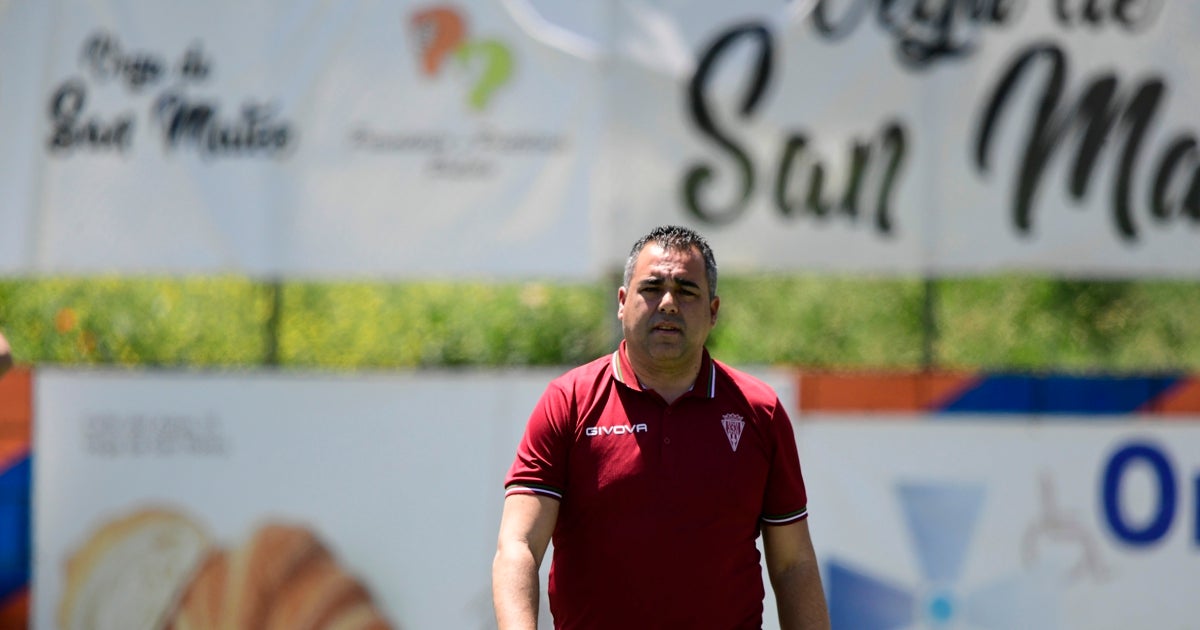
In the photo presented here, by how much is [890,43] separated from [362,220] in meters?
2.26

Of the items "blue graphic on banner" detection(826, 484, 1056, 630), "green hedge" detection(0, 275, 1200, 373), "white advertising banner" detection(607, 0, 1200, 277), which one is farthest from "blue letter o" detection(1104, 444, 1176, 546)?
"green hedge" detection(0, 275, 1200, 373)

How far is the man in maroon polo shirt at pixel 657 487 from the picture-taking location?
10.3 feet

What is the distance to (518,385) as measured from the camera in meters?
5.74

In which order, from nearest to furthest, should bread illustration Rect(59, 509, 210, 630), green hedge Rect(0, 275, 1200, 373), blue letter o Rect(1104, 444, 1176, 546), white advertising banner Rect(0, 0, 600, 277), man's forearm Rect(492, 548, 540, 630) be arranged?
man's forearm Rect(492, 548, 540, 630), blue letter o Rect(1104, 444, 1176, 546), white advertising banner Rect(0, 0, 600, 277), bread illustration Rect(59, 509, 210, 630), green hedge Rect(0, 275, 1200, 373)

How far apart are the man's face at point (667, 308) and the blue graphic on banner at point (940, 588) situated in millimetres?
2668

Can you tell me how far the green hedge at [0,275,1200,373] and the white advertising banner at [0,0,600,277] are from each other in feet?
4.87

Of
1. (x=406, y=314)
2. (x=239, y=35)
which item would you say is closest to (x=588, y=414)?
(x=239, y=35)

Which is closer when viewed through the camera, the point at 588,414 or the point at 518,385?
the point at 588,414

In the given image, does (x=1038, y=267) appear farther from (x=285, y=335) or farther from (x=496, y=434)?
(x=285, y=335)

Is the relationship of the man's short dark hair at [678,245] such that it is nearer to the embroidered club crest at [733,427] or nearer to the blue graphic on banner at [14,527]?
the embroidered club crest at [733,427]

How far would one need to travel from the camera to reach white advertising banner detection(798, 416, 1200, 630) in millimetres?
5602

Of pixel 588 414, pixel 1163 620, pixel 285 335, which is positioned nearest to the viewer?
pixel 588 414

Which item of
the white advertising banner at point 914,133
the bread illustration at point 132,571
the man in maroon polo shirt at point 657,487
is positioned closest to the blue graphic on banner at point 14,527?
the bread illustration at point 132,571

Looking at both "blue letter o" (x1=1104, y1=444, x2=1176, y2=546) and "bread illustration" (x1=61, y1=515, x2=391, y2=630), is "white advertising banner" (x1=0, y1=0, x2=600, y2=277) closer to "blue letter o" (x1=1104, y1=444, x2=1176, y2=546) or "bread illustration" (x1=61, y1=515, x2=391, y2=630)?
"bread illustration" (x1=61, y1=515, x2=391, y2=630)
